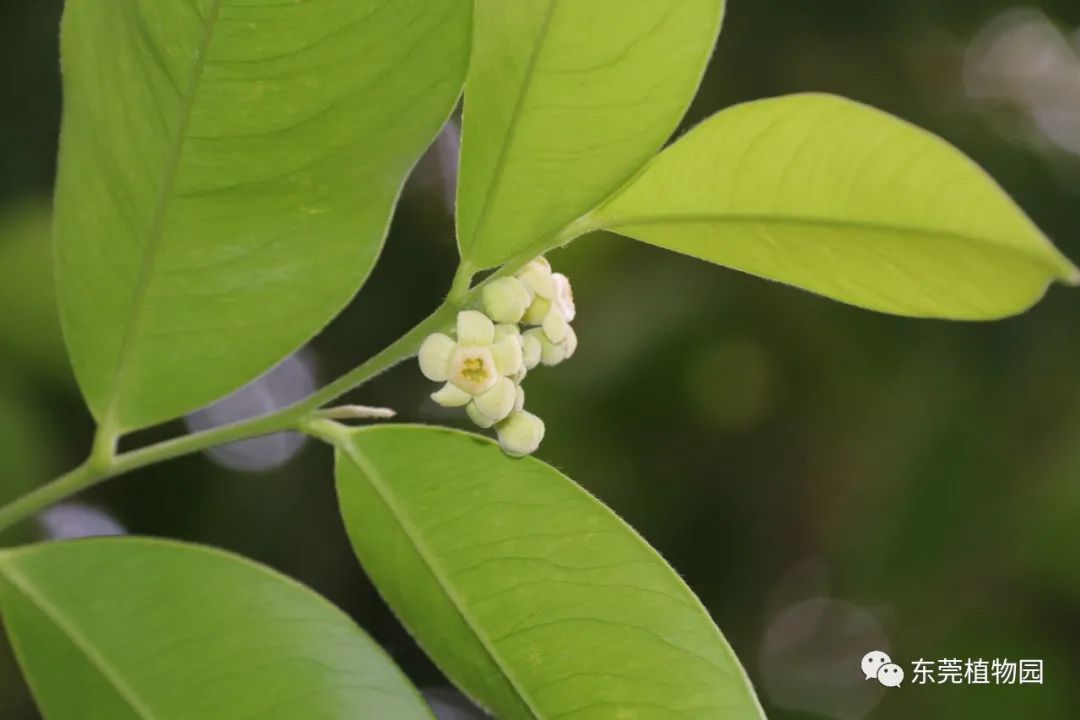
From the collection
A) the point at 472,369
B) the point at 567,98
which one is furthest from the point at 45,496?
the point at 567,98

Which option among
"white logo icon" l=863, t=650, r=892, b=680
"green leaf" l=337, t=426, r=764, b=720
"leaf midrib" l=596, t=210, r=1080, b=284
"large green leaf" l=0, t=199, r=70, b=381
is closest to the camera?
"leaf midrib" l=596, t=210, r=1080, b=284

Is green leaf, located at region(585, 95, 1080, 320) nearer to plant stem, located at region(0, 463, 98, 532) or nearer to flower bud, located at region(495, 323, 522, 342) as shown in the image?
flower bud, located at region(495, 323, 522, 342)

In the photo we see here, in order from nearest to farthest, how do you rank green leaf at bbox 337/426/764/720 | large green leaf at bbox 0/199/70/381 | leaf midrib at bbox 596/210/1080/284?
leaf midrib at bbox 596/210/1080/284, green leaf at bbox 337/426/764/720, large green leaf at bbox 0/199/70/381

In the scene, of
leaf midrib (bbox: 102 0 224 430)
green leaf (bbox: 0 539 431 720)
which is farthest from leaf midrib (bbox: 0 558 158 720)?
leaf midrib (bbox: 102 0 224 430)

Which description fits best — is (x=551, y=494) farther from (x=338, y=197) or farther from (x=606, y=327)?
(x=606, y=327)

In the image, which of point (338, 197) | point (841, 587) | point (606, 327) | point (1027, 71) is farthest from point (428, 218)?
point (338, 197)

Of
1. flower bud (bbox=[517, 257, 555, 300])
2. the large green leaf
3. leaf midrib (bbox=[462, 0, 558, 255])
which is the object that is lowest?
flower bud (bbox=[517, 257, 555, 300])

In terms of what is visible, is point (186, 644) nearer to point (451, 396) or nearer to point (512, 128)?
point (451, 396)
